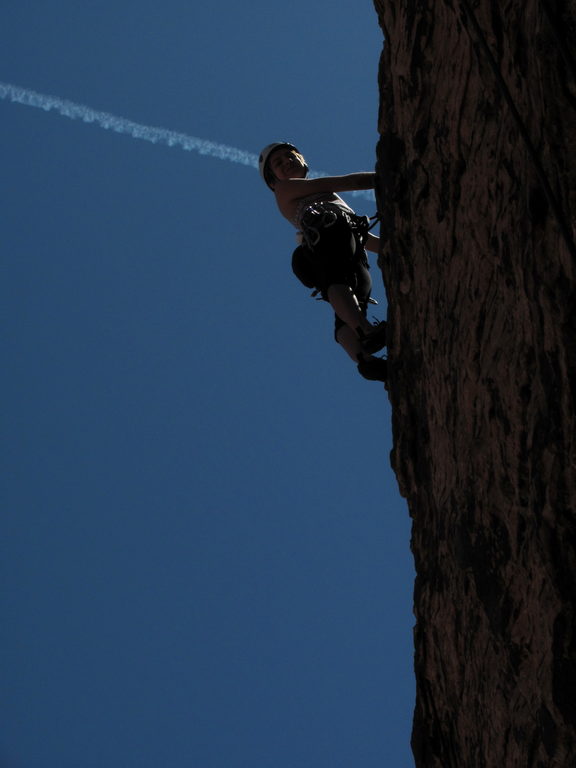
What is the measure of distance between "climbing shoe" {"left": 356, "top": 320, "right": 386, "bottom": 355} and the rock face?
0.64 m

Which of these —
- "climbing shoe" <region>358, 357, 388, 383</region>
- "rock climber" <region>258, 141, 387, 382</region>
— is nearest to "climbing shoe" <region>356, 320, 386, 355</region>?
"rock climber" <region>258, 141, 387, 382</region>

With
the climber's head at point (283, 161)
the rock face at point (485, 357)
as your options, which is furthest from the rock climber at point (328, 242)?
the rock face at point (485, 357)

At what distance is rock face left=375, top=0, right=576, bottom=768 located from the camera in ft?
14.4

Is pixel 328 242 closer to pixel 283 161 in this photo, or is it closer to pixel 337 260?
pixel 337 260

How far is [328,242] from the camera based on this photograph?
7848 millimetres

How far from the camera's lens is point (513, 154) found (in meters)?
4.73

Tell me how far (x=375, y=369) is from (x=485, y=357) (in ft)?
6.73

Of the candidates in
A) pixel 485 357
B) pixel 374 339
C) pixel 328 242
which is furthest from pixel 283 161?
pixel 485 357

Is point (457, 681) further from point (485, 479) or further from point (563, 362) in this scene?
point (563, 362)

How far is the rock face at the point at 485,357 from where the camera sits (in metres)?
4.38

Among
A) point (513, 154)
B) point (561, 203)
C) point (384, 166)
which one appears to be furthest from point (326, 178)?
point (561, 203)

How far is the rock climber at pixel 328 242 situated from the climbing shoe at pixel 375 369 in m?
0.09

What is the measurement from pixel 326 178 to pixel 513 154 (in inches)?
110

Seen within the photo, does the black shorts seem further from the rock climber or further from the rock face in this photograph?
the rock face
